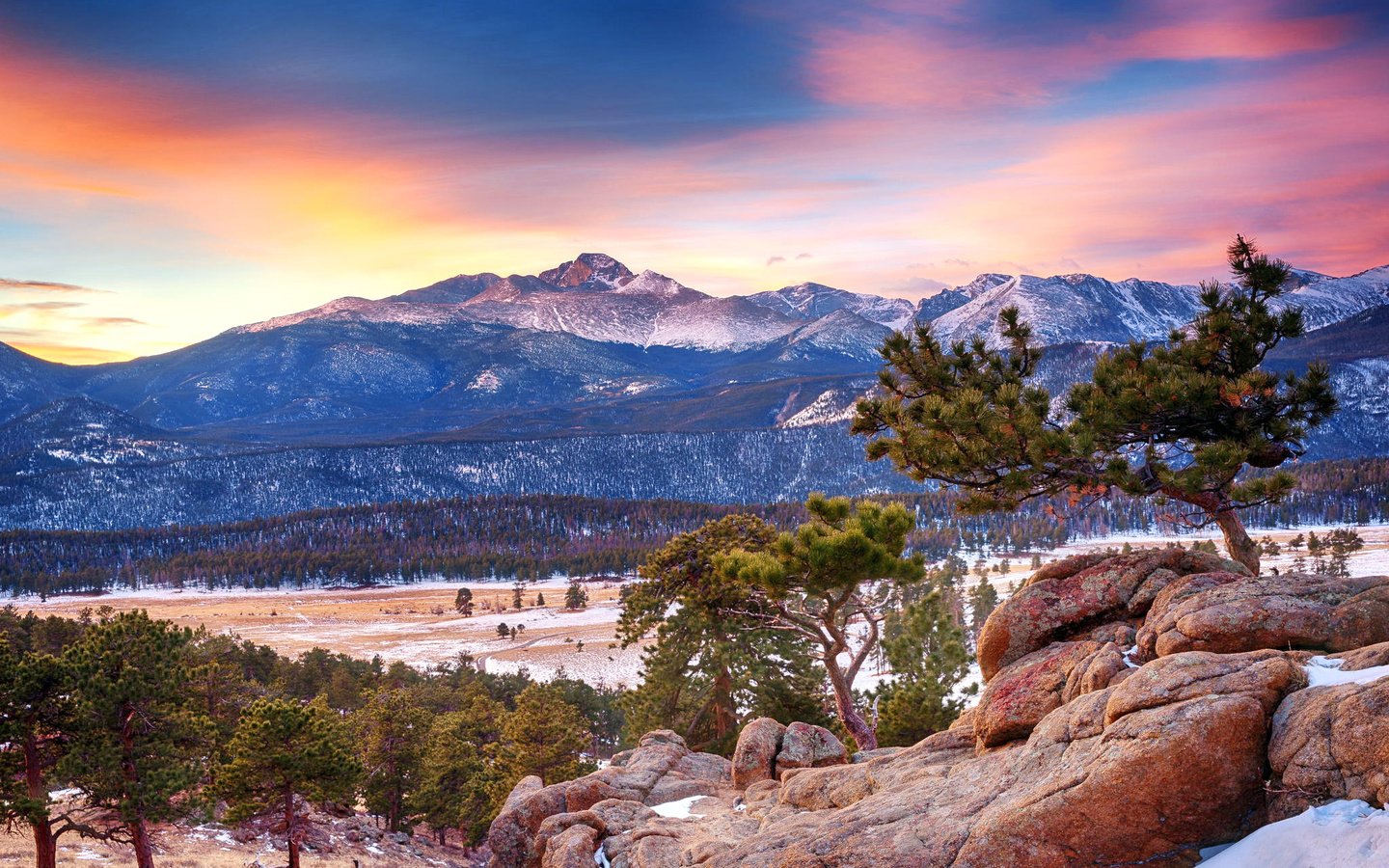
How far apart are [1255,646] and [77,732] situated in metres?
30.6

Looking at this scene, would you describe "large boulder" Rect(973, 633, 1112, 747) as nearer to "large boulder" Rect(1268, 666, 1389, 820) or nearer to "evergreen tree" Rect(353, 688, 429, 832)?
"large boulder" Rect(1268, 666, 1389, 820)

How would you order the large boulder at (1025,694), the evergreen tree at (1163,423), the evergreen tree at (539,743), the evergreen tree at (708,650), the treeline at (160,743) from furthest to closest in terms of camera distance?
the evergreen tree at (539,743) < the evergreen tree at (708,650) < the treeline at (160,743) < the evergreen tree at (1163,423) < the large boulder at (1025,694)

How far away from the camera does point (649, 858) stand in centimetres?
1830

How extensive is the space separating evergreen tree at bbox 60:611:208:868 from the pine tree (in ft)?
5.54

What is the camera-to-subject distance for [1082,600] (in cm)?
1808

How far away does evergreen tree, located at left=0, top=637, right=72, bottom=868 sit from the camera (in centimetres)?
2519

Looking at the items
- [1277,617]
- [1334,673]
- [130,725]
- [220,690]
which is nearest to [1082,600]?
[1277,617]

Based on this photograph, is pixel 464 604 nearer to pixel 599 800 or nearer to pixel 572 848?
pixel 599 800

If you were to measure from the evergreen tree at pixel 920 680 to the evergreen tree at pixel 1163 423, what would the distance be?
14247 millimetres

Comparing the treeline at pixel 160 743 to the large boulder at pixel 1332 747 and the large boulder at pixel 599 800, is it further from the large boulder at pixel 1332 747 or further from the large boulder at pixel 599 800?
the large boulder at pixel 1332 747

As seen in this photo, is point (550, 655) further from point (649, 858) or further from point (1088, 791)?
point (1088, 791)

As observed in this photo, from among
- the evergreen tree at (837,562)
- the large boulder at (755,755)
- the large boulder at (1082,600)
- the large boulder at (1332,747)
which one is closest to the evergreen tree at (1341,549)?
the evergreen tree at (837,562)

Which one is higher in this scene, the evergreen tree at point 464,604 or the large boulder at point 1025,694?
the large boulder at point 1025,694

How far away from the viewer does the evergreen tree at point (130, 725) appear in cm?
2636
